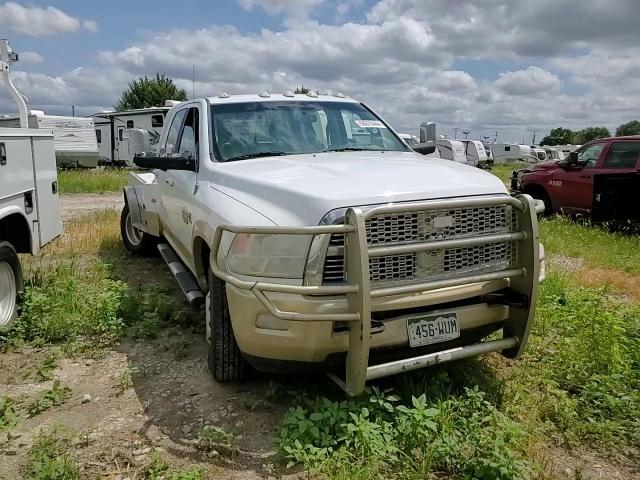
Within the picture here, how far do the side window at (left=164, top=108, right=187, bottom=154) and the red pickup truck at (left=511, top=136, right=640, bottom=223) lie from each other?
723 cm

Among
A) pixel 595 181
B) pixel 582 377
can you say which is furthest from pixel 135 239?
pixel 595 181

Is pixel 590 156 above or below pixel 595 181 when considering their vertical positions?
above

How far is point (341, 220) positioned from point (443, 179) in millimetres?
794

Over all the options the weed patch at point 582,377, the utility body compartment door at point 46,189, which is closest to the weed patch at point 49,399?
the utility body compartment door at point 46,189

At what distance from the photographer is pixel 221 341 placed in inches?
139

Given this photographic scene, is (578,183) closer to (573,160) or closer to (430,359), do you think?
(573,160)

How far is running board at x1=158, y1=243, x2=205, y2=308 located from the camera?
14.1 ft

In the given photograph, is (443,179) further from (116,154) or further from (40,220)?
(116,154)

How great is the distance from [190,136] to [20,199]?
1.62 metres

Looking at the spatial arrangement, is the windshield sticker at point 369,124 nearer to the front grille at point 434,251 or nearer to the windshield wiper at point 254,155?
the windshield wiper at point 254,155

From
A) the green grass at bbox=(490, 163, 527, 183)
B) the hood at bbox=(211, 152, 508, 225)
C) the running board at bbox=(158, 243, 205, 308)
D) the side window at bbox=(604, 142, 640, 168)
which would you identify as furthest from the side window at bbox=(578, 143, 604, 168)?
the green grass at bbox=(490, 163, 527, 183)

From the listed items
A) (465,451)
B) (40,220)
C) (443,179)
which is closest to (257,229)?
(443,179)

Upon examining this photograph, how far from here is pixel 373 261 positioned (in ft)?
9.87

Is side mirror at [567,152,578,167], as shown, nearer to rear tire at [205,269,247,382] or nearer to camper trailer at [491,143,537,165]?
rear tire at [205,269,247,382]
